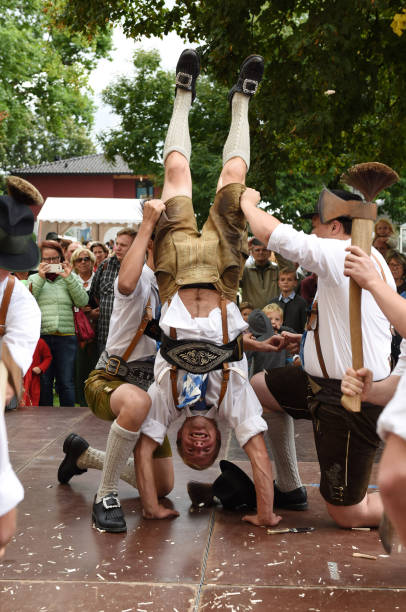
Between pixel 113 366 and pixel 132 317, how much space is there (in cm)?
33

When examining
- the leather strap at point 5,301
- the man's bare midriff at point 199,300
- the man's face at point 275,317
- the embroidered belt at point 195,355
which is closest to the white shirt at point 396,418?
the leather strap at point 5,301

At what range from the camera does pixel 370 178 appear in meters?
3.75

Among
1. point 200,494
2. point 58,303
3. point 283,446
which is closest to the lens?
point 283,446

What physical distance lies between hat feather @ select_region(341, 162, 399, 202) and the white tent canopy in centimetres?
1794

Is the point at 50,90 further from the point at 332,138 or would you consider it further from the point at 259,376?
the point at 259,376

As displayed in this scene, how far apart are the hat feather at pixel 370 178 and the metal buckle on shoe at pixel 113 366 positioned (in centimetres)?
188

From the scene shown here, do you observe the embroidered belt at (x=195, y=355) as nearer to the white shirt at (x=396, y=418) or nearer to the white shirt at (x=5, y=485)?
the white shirt at (x=5, y=485)

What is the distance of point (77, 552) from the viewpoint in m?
4.09

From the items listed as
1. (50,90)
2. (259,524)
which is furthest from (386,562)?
(50,90)

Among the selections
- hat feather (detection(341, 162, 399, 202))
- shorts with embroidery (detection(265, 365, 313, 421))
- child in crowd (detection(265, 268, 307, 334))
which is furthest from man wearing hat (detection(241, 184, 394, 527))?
child in crowd (detection(265, 268, 307, 334))

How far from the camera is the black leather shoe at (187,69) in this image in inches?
210

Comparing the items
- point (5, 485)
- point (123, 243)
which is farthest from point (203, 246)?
point (5, 485)

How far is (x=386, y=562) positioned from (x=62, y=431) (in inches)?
156

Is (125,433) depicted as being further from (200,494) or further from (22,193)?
(22,193)
